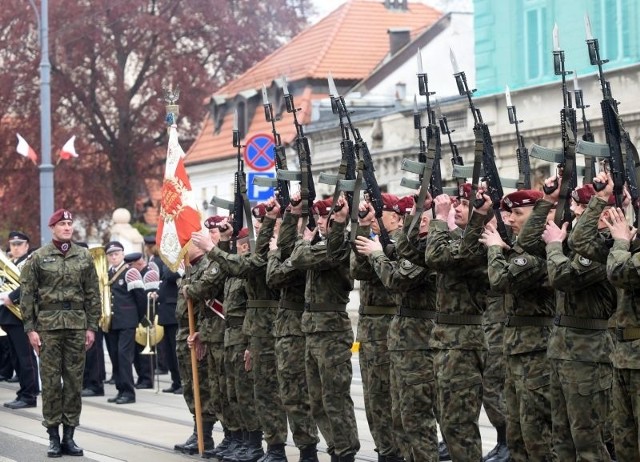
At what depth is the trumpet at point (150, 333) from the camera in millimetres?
19766

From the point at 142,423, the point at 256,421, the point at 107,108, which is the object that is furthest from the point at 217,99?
the point at 256,421

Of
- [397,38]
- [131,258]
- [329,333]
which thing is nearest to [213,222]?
[329,333]

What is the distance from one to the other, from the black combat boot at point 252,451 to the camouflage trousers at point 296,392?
2.97 ft

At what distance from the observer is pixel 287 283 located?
1138 centimetres

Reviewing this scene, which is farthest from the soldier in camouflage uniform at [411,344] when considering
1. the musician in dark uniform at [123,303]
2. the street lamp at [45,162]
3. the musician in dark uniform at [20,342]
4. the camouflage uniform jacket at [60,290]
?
the street lamp at [45,162]

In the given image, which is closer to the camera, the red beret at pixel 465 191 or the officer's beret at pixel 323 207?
the red beret at pixel 465 191

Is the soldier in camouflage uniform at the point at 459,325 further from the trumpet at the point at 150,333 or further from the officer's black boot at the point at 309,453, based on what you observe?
the trumpet at the point at 150,333

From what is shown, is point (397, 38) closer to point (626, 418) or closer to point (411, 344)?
point (411, 344)

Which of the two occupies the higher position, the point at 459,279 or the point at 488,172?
the point at 488,172

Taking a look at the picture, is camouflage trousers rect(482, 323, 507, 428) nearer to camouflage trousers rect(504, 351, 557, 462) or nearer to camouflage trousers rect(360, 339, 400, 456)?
camouflage trousers rect(360, 339, 400, 456)

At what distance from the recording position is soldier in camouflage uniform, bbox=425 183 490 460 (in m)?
9.34

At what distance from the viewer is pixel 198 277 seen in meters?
13.0

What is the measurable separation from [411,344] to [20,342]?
9922 mm

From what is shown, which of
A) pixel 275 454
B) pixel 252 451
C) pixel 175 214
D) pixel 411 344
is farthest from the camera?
pixel 175 214
